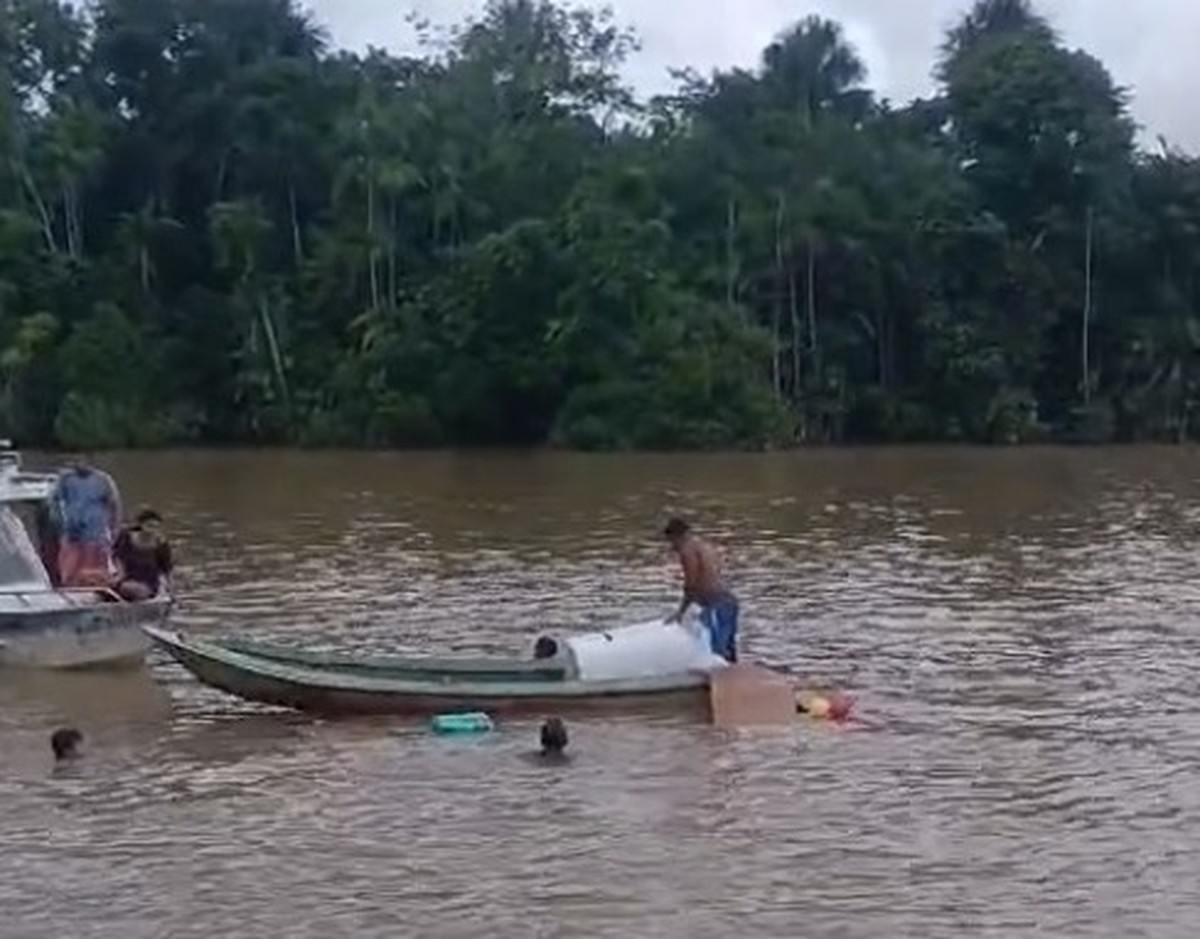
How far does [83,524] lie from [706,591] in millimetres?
6714

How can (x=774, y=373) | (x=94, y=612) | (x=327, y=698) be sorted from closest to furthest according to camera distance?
(x=327, y=698)
(x=94, y=612)
(x=774, y=373)

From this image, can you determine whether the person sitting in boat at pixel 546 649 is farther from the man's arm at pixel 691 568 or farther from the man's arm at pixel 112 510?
the man's arm at pixel 112 510

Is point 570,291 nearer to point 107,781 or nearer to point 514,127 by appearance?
point 514,127

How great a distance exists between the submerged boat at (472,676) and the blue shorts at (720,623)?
0.30 feet

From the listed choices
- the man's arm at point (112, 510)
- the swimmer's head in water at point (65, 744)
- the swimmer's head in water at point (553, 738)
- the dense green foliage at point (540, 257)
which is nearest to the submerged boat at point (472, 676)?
the swimmer's head in water at point (553, 738)

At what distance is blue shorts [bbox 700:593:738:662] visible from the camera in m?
18.1

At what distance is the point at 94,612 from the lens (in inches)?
778

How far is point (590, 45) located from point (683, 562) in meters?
57.8

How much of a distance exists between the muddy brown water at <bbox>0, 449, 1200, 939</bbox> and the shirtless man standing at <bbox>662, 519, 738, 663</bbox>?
3.46 feet

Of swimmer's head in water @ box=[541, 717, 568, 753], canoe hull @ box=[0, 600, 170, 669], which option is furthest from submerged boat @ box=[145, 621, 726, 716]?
canoe hull @ box=[0, 600, 170, 669]

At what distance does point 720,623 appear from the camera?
18141mm

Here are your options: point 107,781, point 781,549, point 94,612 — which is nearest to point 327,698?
point 107,781

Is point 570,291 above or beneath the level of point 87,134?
beneath

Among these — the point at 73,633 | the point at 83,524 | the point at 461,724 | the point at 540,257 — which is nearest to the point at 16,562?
the point at 83,524
